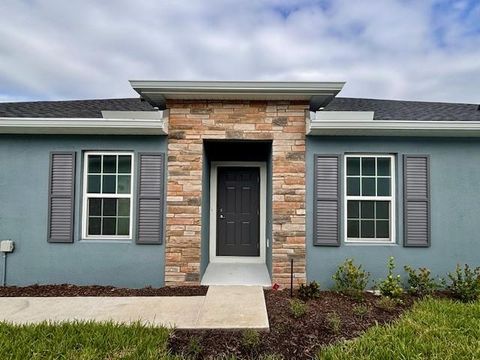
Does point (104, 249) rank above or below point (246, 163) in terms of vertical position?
below

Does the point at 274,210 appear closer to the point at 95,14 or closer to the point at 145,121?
the point at 145,121

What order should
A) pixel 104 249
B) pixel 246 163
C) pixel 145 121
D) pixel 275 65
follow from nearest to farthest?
pixel 145 121 < pixel 104 249 < pixel 246 163 < pixel 275 65

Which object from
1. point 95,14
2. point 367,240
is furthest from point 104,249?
point 95,14

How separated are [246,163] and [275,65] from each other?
24.9 feet

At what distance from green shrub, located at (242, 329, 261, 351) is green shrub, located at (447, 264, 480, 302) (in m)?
3.24

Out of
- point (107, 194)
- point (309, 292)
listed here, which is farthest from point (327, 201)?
point (107, 194)

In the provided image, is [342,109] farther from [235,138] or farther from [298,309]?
[298,309]

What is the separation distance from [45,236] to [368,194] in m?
5.48

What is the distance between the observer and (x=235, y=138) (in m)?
4.82

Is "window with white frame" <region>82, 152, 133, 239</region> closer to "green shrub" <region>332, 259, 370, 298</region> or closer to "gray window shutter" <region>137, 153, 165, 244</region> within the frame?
"gray window shutter" <region>137, 153, 165, 244</region>

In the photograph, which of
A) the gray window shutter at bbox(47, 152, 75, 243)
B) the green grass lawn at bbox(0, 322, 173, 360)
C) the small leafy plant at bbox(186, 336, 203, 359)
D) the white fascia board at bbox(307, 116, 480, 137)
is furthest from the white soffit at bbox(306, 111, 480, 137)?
the gray window shutter at bbox(47, 152, 75, 243)

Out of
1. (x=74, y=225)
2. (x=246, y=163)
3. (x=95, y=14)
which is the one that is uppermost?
(x=95, y=14)

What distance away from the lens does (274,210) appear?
15.8ft

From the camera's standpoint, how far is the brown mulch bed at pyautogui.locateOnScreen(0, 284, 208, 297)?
4438mm
